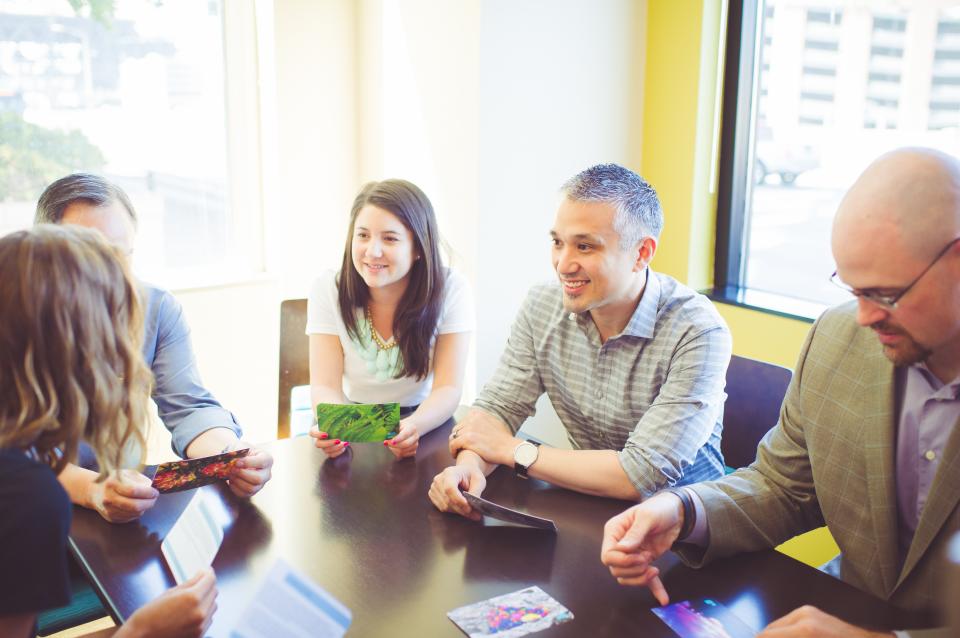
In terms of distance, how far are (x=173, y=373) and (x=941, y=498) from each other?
1831mm

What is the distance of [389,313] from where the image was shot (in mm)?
2580

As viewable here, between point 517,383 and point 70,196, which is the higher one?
point 70,196

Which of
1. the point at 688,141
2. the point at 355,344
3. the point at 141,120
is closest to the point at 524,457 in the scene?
the point at 355,344

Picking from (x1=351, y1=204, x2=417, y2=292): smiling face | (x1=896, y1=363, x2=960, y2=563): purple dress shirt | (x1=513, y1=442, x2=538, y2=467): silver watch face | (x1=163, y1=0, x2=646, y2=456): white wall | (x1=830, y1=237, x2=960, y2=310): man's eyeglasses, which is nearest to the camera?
(x1=830, y1=237, x2=960, y2=310): man's eyeglasses

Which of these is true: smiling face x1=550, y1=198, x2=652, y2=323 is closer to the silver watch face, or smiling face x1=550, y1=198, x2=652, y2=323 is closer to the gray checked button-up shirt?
the gray checked button-up shirt

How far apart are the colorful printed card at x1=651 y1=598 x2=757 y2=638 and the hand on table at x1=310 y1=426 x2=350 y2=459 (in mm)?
935

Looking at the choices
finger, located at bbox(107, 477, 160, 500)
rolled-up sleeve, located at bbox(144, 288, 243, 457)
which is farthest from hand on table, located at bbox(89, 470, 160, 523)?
rolled-up sleeve, located at bbox(144, 288, 243, 457)

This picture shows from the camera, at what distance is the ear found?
202cm

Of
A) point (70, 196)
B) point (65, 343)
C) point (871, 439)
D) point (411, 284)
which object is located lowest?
point (871, 439)

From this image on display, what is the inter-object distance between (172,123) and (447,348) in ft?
6.47

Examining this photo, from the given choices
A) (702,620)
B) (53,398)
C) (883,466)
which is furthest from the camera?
(883,466)

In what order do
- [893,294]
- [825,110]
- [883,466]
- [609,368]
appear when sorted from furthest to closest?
[825,110]
[609,368]
[883,466]
[893,294]

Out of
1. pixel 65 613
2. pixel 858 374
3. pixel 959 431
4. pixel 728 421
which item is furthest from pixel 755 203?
pixel 65 613

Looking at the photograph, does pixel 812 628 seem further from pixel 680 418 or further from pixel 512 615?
pixel 680 418
